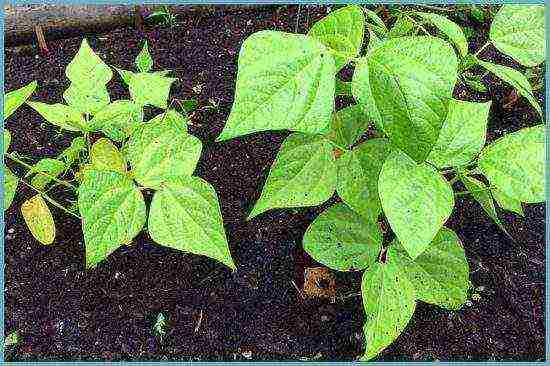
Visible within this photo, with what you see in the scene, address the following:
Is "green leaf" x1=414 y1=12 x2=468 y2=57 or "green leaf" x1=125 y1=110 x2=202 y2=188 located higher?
"green leaf" x1=414 y1=12 x2=468 y2=57

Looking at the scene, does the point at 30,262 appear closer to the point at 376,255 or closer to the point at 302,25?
the point at 376,255

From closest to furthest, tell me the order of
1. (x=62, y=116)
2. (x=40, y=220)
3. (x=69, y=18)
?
(x=62, y=116) → (x=40, y=220) → (x=69, y=18)

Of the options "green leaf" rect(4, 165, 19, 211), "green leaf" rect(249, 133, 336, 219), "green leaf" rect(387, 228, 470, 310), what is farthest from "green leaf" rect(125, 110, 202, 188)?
"green leaf" rect(387, 228, 470, 310)

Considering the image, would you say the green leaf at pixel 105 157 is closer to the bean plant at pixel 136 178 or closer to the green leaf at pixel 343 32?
the bean plant at pixel 136 178

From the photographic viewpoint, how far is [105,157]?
1.15 metres

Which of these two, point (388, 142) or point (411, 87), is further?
point (388, 142)

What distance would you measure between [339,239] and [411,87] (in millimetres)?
378

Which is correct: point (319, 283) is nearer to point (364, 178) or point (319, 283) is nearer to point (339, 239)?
point (339, 239)

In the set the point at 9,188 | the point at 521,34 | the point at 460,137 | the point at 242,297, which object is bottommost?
the point at 242,297

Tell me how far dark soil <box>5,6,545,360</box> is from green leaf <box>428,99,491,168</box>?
36 centimetres

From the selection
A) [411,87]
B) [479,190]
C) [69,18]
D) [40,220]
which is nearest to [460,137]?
[479,190]

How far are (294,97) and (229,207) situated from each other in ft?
1.89

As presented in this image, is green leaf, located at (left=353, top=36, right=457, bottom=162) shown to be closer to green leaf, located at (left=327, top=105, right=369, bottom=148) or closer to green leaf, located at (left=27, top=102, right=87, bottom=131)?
green leaf, located at (left=327, top=105, right=369, bottom=148)

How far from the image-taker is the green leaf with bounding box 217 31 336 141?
2.74ft
